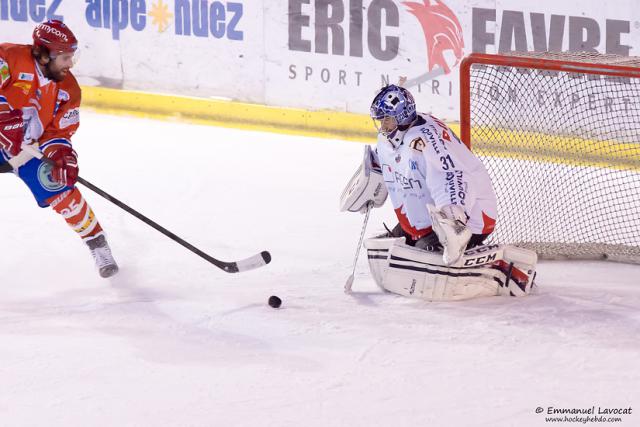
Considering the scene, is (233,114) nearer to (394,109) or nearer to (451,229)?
(394,109)

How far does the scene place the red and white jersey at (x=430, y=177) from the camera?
4.04 m

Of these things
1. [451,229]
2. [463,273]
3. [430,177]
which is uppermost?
[430,177]

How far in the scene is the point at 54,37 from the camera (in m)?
4.27

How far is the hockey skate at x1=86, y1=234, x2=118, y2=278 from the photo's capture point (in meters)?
4.54

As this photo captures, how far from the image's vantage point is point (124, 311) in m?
4.13

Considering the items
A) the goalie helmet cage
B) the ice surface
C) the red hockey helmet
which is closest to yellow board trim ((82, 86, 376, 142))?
A: the ice surface

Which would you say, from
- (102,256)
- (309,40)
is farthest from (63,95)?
(309,40)

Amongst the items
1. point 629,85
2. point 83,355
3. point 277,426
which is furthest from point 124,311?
point 629,85

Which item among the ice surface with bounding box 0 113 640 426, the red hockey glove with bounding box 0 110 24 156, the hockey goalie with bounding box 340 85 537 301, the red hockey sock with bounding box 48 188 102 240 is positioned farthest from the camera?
the red hockey sock with bounding box 48 188 102 240

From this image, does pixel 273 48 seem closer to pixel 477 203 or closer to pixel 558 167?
pixel 558 167

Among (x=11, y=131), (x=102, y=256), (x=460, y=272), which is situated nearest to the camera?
(x=460, y=272)

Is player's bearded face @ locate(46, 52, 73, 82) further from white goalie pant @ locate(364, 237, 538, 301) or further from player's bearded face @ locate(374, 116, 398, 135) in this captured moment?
white goalie pant @ locate(364, 237, 538, 301)

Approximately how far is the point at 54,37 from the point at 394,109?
1.26 metres

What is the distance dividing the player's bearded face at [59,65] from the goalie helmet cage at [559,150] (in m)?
1.55
